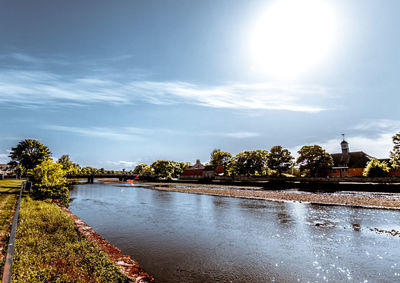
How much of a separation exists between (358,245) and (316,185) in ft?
181

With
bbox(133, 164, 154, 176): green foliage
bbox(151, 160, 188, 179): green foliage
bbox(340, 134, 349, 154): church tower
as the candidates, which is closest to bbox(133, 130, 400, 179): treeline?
bbox(340, 134, 349, 154): church tower

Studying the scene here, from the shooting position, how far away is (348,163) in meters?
81.4

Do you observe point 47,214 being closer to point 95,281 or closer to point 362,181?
point 95,281

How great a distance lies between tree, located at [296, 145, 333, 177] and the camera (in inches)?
2864

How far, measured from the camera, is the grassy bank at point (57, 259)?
7.52 metres

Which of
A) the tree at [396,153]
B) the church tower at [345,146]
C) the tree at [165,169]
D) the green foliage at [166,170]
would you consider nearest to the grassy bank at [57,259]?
the tree at [396,153]

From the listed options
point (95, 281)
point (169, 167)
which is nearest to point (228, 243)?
point (95, 281)

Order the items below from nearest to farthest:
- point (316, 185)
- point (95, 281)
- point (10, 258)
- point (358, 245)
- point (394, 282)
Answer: point (10, 258)
point (95, 281)
point (394, 282)
point (358, 245)
point (316, 185)

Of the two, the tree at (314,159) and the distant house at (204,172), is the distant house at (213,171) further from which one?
the tree at (314,159)

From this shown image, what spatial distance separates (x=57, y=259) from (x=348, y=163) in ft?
311

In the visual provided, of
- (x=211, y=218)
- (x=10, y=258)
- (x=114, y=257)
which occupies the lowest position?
(x=211, y=218)

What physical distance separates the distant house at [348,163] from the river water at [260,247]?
63.7m

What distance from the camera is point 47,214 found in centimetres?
1755

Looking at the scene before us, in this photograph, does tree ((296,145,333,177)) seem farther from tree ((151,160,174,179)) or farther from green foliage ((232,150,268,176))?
tree ((151,160,174,179))
